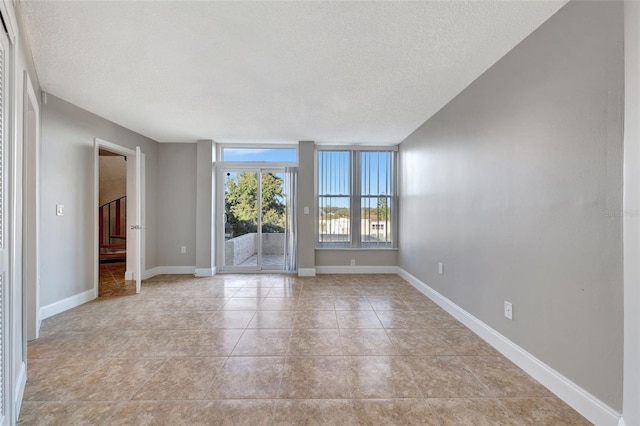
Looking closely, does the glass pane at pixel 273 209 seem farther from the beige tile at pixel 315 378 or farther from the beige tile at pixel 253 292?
the beige tile at pixel 315 378

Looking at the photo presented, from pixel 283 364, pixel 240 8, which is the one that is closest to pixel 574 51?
pixel 240 8

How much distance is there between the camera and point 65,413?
156 cm

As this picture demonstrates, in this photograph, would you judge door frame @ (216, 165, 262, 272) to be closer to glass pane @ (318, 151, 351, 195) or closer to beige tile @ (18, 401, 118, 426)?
glass pane @ (318, 151, 351, 195)

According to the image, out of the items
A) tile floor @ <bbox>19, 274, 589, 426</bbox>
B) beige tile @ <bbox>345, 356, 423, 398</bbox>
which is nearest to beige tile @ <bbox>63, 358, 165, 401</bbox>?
tile floor @ <bbox>19, 274, 589, 426</bbox>

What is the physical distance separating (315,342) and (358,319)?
69 centimetres

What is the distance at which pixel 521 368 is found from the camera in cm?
198

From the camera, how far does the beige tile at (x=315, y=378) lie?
172 cm

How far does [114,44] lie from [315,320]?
2.95 m

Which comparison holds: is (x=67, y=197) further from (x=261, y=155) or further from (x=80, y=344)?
(x=261, y=155)

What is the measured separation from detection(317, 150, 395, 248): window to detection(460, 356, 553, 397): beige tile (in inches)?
121

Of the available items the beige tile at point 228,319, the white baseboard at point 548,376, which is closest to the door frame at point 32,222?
the beige tile at point 228,319

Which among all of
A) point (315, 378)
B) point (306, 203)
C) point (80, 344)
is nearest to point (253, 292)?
point (306, 203)

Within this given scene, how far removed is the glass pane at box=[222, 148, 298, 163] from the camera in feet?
16.8

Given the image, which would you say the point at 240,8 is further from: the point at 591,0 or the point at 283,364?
the point at 283,364
